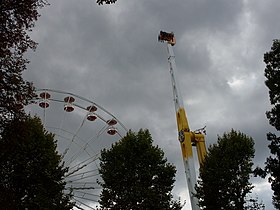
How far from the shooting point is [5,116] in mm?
10773

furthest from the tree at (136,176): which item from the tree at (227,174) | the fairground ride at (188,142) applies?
the fairground ride at (188,142)

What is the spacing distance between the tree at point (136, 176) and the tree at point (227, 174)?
2.78 metres

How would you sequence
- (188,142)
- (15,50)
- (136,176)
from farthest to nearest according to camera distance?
(188,142) → (136,176) → (15,50)

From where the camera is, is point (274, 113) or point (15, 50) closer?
point (15, 50)

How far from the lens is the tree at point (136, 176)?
27.0 metres

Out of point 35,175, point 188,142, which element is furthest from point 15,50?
point 188,142

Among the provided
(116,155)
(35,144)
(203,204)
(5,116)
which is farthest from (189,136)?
(5,116)

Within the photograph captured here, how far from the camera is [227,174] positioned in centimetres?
2548

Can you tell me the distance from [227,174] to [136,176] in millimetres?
6937

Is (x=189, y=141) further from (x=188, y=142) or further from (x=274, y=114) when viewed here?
(x=274, y=114)

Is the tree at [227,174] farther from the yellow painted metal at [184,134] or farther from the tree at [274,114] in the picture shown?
the yellow painted metal at [184,134]

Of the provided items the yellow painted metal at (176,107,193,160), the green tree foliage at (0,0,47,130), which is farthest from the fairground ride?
the green tree foliage at (0,0,47,130)

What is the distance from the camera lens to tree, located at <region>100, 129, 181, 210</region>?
1061 inches

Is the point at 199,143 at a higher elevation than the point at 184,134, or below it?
below
